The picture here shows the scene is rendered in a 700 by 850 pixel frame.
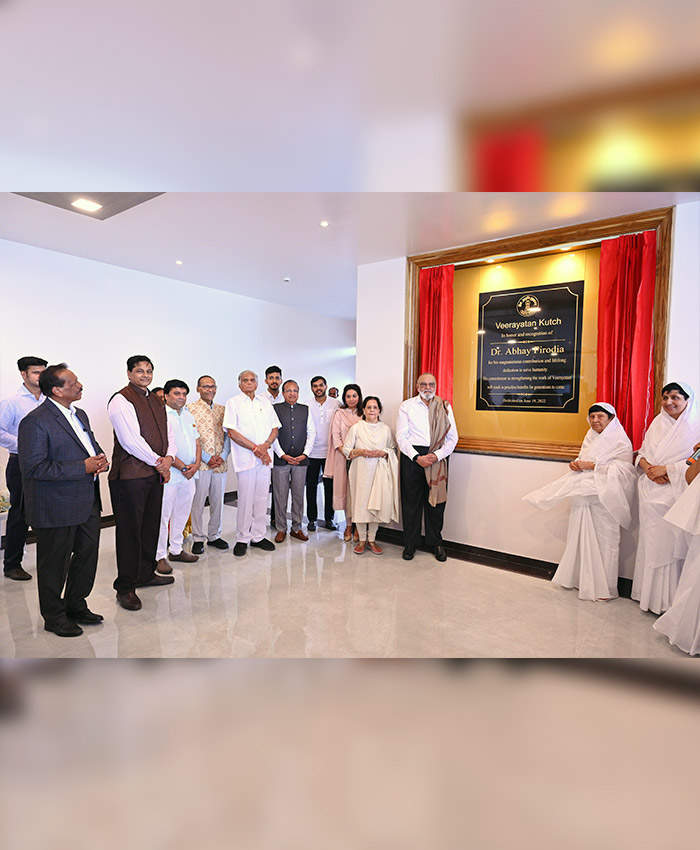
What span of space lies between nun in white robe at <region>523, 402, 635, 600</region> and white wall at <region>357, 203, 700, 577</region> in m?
0.27

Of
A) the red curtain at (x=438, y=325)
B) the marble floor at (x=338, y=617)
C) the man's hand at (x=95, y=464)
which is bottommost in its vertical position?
the marble floor at (x=338, y=617)

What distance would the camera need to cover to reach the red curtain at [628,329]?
3.53 metres

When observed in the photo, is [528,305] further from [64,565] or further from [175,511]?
[64,565]

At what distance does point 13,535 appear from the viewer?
3625 millimetres

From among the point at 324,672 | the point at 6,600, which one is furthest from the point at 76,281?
the point at 324,672

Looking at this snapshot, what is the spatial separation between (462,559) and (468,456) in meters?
0.89

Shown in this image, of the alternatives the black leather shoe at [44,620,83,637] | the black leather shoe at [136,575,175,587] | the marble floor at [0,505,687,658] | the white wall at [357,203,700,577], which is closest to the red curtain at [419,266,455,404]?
the white wall at [357,203,700,577]

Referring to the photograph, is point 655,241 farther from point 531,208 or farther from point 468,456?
point 468,456

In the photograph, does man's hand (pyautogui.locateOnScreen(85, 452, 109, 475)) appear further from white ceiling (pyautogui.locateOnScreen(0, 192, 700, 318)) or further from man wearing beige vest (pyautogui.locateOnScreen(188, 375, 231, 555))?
white ceiling (pyautogui.locateOnScreen(0, 192, 700, 318))

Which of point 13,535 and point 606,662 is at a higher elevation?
point 13,535

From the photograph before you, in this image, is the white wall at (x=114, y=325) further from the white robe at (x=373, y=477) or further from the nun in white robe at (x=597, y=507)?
the nun in white robe at (x=597, y=507)

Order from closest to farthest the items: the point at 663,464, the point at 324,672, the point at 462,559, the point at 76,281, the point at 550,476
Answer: the point at 324,672, the point at 663,464, the point at 550,476, the point at 462,559, the point at 76,281

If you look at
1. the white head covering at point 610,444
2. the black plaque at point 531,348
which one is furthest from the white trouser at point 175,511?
the white head covering at point 610,444

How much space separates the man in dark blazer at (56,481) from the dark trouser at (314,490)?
2.57 m
